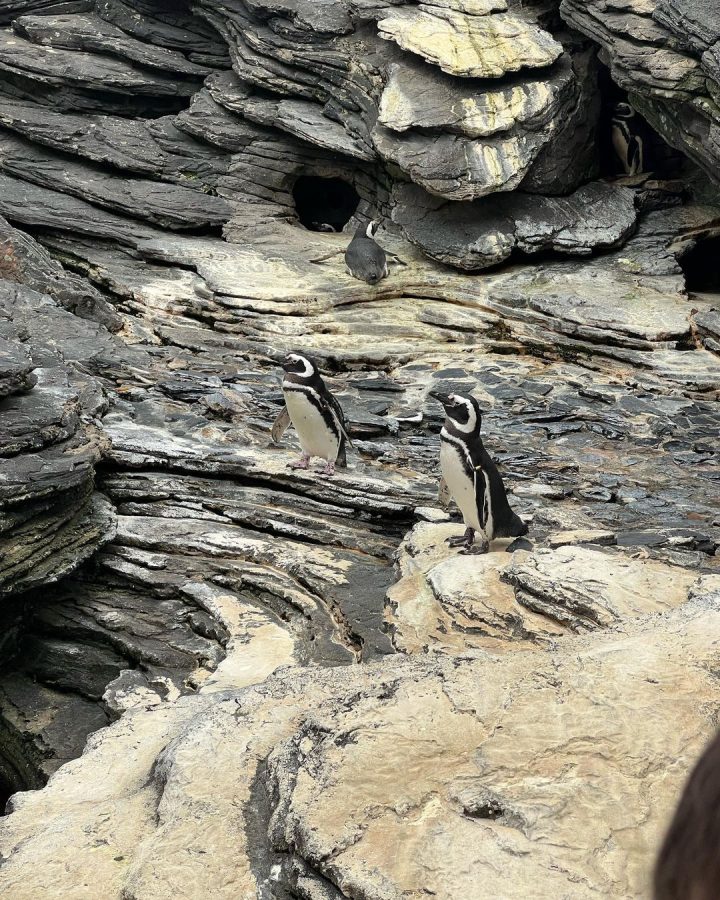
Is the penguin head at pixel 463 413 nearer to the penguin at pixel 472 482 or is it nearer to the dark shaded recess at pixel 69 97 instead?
the penguin at pixel 472 482

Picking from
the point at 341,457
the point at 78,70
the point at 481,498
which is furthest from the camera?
the point at 78,70

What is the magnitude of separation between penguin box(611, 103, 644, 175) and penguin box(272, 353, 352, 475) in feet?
25.0

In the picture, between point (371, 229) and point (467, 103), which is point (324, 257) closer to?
point (371, 229)

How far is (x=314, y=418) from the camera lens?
805cm

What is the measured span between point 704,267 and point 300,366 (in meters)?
8.35

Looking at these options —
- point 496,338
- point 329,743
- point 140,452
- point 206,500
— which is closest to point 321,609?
point 206,500

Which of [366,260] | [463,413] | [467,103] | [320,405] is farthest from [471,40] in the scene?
[463,413]

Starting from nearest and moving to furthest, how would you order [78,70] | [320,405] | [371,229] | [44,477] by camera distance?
[44,477] → [320,405] → [371,229] → [78,70]

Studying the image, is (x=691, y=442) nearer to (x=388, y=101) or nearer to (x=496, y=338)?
(x=496, y=338)

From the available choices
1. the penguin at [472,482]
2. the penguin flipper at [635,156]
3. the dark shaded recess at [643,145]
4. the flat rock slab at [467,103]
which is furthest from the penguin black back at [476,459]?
the penguin flipper at [635,156]

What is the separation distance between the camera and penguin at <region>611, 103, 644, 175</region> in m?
13.7

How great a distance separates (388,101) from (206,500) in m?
6.83

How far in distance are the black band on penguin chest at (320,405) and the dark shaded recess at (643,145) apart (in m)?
7.73

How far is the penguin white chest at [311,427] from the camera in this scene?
26.4 feet
